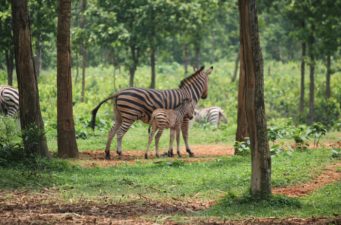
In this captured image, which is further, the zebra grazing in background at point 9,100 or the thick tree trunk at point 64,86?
the zebra grazing in background at point 9,100

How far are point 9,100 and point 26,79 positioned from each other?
805 centimetres

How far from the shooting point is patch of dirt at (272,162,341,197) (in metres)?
13.2

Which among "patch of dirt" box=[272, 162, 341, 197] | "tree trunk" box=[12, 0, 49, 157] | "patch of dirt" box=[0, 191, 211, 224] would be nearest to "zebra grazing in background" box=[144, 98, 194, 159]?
"tree trunk" box=[12, 0, 49, 157]

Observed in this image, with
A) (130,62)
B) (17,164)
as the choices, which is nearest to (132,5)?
(130,62)

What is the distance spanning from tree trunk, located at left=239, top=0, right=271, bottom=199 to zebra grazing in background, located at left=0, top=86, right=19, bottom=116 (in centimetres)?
1333

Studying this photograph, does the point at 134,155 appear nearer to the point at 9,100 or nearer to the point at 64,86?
the point at 64,86

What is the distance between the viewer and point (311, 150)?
19125 mm

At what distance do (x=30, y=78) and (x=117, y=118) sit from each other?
458cm

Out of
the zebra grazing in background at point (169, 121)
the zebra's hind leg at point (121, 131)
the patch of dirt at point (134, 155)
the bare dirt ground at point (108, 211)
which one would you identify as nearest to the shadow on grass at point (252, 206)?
the bare dirt ground at point (108, 211)

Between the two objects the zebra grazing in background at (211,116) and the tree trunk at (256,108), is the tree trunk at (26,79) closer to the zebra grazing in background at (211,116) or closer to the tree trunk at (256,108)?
the tree trunk at (256,108)

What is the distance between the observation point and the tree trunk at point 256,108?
38.0ft

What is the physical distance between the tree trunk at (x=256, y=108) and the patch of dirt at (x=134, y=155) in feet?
20.2

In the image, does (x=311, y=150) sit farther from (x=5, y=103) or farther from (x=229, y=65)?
(x=229, y=65)

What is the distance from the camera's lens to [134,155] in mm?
19938
